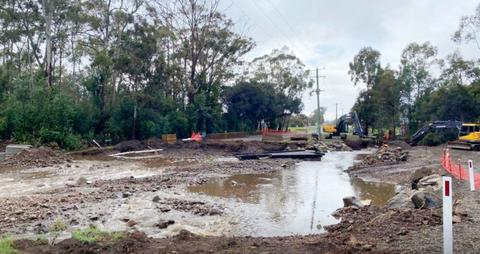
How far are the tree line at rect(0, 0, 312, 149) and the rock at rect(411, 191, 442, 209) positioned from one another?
28262 millimetres

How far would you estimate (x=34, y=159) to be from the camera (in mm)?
24312

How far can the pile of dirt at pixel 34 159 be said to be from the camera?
917 inches

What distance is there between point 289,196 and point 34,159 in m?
16.8

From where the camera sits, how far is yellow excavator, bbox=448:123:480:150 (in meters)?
29.5

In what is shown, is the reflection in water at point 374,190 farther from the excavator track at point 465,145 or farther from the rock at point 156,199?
the excavator track at point 465,145

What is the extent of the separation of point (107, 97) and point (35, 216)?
3068cm

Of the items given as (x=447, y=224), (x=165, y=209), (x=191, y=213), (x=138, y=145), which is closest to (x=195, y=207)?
(x=191, y=213)

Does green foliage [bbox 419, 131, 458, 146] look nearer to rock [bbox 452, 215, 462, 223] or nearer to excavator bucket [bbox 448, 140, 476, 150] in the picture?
excavator bucket [bbox 448, 140, 476, 150]

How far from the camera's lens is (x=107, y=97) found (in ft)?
129

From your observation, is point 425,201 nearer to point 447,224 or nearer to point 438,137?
point 447,224

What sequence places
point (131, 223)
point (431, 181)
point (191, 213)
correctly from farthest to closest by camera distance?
point (431, 181) → point (191, 213) → point (131, 223)

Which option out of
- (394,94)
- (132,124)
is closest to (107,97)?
(132,124)

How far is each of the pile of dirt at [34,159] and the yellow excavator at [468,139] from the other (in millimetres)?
27095

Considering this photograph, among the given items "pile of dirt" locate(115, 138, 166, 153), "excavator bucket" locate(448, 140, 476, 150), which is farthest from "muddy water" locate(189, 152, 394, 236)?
"pile of dirt" locate(115, 138, 166, 153)
